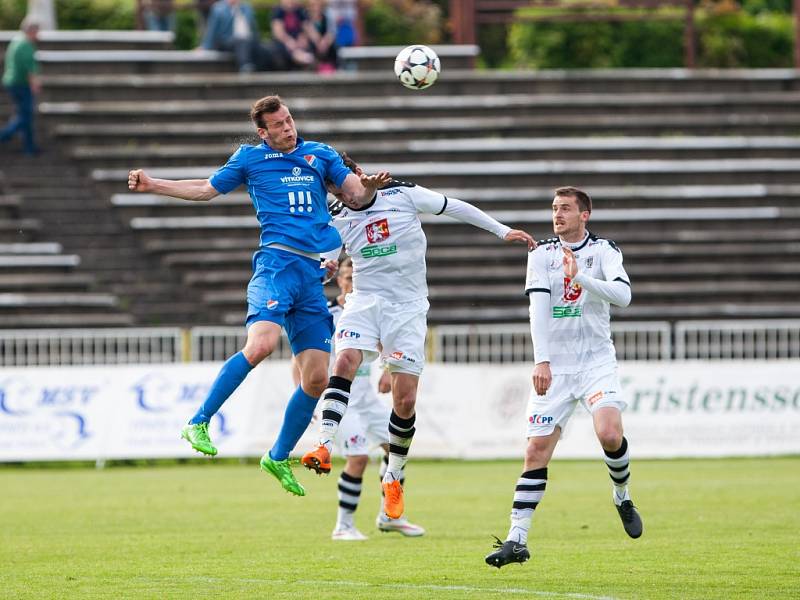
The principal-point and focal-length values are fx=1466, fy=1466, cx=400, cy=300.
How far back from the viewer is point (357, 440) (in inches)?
492

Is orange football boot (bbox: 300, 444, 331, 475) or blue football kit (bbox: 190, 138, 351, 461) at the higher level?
blue football kit (bbox: 190, 138, 351, 461)

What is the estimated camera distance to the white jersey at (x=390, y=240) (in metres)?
10.7

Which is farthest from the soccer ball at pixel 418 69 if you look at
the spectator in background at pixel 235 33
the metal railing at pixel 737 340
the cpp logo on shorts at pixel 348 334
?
the spectator in background at pixel 235 33

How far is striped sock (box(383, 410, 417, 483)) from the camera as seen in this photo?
35.1 ft

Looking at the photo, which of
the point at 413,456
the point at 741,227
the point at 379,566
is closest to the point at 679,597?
the point at 379,566

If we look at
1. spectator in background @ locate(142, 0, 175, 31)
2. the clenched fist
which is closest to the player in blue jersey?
the clenched fist

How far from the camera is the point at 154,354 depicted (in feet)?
70.1

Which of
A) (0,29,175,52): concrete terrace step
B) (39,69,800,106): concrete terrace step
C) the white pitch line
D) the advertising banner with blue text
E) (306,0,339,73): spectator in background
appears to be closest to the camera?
the white pitch line

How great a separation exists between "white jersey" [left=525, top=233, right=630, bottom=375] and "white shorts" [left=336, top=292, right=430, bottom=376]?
113cm

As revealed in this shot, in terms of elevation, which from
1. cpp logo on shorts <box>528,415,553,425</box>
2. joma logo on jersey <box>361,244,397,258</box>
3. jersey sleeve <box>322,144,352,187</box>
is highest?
jersey sleeve <box>322,144,352,187</box>

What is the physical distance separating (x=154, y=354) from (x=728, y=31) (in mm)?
19727

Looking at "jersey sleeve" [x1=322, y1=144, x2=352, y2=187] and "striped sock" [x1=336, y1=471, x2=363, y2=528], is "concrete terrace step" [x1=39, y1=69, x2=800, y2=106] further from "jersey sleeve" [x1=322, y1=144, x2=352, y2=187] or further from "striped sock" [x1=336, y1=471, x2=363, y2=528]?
"jersey sleeve" [x1=322, y1=144, x2=352, y2=187]

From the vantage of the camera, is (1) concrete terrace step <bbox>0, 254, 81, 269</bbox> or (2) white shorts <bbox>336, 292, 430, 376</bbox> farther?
(1) concrete terrace step <bbox>0, 254, 81, 269</bbox>

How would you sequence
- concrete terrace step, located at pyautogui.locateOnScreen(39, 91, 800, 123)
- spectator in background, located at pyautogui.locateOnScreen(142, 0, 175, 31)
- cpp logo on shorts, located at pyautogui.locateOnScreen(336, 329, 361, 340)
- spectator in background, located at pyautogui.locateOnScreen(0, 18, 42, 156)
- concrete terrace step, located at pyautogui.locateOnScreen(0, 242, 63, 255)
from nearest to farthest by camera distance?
cpp logo on shorts, located at pyautogui.locateOnScreen(336, 329, 361, 340)
concrete terrace step, located at pyautogui.locateOnScreen(0, 242, 63, 255)
spectator in background, located at pyautogui.locateOnScreen(0, 18, 42, 156)
concrete terrace step, located at pyautogui.locateOnScreen(39, 91, 800, 123)
spectator in background, located at pyautogui.locateOnScreen(142, 0, 175, 31)
